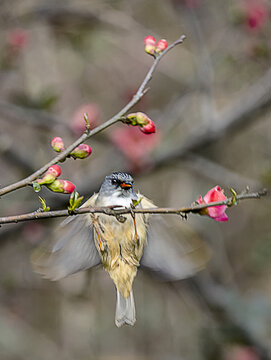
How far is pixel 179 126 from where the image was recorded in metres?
5.79

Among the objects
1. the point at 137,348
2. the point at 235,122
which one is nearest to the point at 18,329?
the point at 137,348

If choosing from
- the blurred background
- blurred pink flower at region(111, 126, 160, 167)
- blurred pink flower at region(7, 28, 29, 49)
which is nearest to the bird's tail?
the blurred background

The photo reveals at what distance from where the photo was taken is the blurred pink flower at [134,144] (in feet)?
13.9

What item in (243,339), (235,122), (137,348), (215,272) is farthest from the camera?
(137,348)

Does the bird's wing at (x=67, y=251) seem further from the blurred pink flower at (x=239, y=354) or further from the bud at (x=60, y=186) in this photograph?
the blurred pink flower at (x=239, y=354)

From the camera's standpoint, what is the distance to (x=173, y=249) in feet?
5.99

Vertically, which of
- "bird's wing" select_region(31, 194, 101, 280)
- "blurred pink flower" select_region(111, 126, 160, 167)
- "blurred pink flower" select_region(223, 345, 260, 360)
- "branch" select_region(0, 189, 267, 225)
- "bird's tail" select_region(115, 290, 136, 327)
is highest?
"blurred pink flower" select_region(111, 126, 160, 167)

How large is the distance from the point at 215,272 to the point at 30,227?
6.81 feet

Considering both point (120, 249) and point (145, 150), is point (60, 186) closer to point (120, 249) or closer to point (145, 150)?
point (120, 249)

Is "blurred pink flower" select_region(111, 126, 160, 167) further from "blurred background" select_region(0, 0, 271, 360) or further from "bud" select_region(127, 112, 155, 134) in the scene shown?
"bud" select_region(127, 112, 155, 134)

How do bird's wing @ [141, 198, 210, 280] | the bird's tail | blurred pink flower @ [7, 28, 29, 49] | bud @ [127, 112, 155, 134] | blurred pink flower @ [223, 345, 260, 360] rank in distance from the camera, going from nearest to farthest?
bud @ [127, 112, 155, 134] < bird's wing @ [141, 198, 210, 280] < the bird's tail < blurred pink flower @ [7, 28, 29, 49] < blurred pink flower @ [223, 345, 260, 360]

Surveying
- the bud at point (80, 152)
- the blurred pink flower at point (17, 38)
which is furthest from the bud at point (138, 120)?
the blurred pink flower at point (17, 38)

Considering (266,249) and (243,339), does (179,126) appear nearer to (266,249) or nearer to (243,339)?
(266,249)

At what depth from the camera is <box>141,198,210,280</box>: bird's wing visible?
1.76 metres
